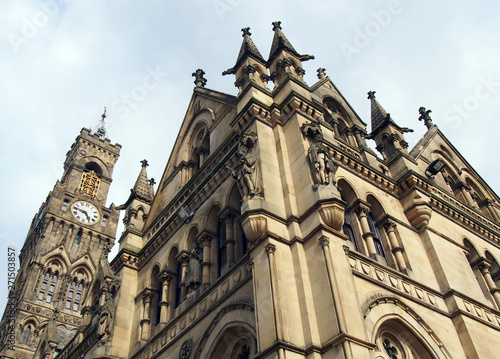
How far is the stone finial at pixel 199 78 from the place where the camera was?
85.3 feet

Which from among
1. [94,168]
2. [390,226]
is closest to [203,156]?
[390,226]

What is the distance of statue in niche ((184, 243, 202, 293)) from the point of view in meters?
16.4

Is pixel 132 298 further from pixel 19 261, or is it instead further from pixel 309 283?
pixel 19 261

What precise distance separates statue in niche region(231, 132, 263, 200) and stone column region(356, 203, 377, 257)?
402 cm

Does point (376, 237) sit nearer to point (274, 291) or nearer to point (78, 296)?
point (274, 291)

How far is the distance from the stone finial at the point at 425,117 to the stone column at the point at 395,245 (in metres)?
12.7

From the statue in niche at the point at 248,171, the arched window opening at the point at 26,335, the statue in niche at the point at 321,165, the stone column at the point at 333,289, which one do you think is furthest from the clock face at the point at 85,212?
the stone column at the point at 333,289

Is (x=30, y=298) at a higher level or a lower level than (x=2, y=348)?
higher

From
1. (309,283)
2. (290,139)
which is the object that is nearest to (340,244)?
(309,283)

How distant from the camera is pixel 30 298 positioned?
47.8 m

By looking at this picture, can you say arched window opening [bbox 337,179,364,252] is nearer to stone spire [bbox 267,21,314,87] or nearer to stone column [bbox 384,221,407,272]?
stone column [bbox 384,221,407,272]

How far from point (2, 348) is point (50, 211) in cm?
1679

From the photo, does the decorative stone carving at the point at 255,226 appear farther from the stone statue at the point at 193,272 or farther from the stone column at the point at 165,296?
the stone column at the point at 165,296

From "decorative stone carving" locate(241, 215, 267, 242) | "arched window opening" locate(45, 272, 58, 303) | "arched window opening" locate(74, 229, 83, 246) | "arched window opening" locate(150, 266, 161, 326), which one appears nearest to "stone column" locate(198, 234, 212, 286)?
"decorative stone carving" locate(241, 215, 267, 242)
